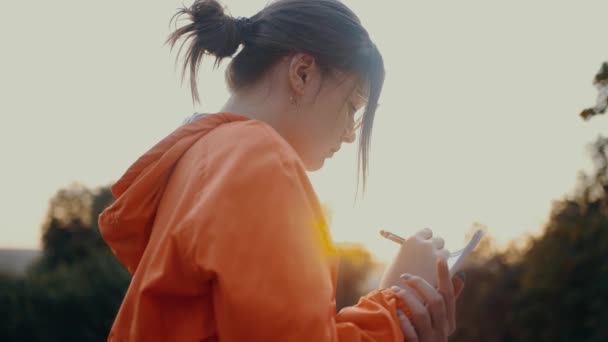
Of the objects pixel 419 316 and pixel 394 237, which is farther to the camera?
pixel 394 237

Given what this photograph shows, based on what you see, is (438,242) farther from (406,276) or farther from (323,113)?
(323,113)

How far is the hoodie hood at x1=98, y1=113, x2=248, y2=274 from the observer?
4.93 feet

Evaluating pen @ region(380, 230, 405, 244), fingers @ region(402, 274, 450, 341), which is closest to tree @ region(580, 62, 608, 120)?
pen @ region(380, 230, 405, 244)

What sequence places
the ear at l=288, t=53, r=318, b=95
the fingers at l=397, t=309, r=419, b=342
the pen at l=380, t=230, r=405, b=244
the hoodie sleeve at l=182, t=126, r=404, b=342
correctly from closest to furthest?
1. the hoodie sleeve at l=182, t=126, r=404, b=342
2. the fingers at l=397, t=309, r=419, b=342
3. the ear at l=288, t=53, r=318, b=95
4. the pen at l=380, t=230, r=405, b=244

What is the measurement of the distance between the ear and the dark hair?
13mm

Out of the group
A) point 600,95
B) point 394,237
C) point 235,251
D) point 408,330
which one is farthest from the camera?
point 600,95

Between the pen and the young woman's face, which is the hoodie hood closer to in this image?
the young woman's face

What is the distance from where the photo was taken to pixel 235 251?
126 centimetres

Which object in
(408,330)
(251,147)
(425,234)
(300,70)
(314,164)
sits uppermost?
(300,70)

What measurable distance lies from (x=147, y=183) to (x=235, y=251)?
32 cm

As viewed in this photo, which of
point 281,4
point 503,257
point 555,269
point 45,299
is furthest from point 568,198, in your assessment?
point 45,299

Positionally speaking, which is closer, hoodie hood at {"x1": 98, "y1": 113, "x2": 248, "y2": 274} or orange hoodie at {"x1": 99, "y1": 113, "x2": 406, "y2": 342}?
orange hoodie at {"x1": 99, "y1": 113, "x2": 406, "y2": 342}

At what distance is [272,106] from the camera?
1569 mm

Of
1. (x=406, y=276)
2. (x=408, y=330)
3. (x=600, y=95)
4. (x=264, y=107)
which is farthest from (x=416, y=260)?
(x=600, y=95)
